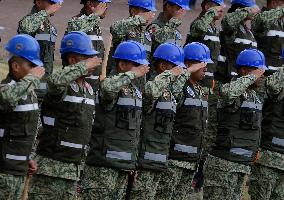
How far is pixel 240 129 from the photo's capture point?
1019cm

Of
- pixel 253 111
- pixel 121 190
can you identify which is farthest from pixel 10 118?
pixel 253 111

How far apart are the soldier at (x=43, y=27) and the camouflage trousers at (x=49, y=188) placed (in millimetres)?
2100

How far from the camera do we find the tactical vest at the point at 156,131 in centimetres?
938

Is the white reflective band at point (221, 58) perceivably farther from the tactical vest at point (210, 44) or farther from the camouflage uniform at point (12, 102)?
the camouflage uniform at point (12, 102)

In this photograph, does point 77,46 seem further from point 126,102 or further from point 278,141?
point 278,141

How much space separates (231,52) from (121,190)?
4171mm

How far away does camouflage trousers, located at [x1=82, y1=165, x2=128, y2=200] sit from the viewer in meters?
8.77

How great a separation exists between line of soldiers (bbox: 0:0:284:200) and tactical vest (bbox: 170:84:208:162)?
12 millimetres

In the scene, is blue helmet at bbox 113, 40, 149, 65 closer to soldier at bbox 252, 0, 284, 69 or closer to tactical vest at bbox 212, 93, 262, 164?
tactical vest at bbox 212, 93, 262, 164

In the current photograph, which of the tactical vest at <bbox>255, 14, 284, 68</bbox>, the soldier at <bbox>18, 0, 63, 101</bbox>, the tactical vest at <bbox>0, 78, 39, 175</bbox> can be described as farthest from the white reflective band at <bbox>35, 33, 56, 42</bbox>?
the tactical vest at <bbox>255, 14, 284, 68</bbox>

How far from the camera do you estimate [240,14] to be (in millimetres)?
12023

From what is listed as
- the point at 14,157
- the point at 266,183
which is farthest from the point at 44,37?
the point at 266,183

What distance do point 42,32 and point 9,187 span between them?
10.5 feet

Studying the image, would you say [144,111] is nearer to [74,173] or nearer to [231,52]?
[74,173]
